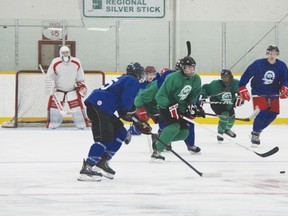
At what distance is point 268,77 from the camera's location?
737 centimetres

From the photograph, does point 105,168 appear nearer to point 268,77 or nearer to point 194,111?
point 194,111

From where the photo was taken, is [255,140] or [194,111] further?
[255,140]

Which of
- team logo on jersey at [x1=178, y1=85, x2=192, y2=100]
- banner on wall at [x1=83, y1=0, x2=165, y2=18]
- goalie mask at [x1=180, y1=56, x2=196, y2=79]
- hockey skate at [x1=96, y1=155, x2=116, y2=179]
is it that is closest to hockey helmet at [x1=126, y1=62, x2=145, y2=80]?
hockey skate at [x1=96, y1=155, x2=116, y2=179]

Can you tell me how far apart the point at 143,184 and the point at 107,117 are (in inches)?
18.7

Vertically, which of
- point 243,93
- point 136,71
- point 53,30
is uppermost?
point 53,30

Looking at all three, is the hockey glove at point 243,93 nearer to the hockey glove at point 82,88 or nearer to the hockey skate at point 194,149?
the hockey skate at point 194,149

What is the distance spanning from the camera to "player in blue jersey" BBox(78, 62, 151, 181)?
4.70 m

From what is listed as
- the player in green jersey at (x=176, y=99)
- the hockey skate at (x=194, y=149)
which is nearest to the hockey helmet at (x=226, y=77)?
the hockey skate at (x=194, y=149)

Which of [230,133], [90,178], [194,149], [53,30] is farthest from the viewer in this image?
[53,30]

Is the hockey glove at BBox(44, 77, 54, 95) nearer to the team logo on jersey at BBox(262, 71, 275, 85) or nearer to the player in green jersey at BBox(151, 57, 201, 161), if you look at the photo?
the team logo on jersey at BBox(262, 71, 275, 85)

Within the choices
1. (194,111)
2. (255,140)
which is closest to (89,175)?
(194,111)

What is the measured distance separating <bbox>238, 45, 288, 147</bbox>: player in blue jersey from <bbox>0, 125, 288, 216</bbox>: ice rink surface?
0.27m

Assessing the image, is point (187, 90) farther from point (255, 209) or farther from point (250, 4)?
point (250, 4)

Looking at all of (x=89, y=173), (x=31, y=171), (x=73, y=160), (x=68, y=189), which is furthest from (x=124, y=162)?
(x=68, y=189)
